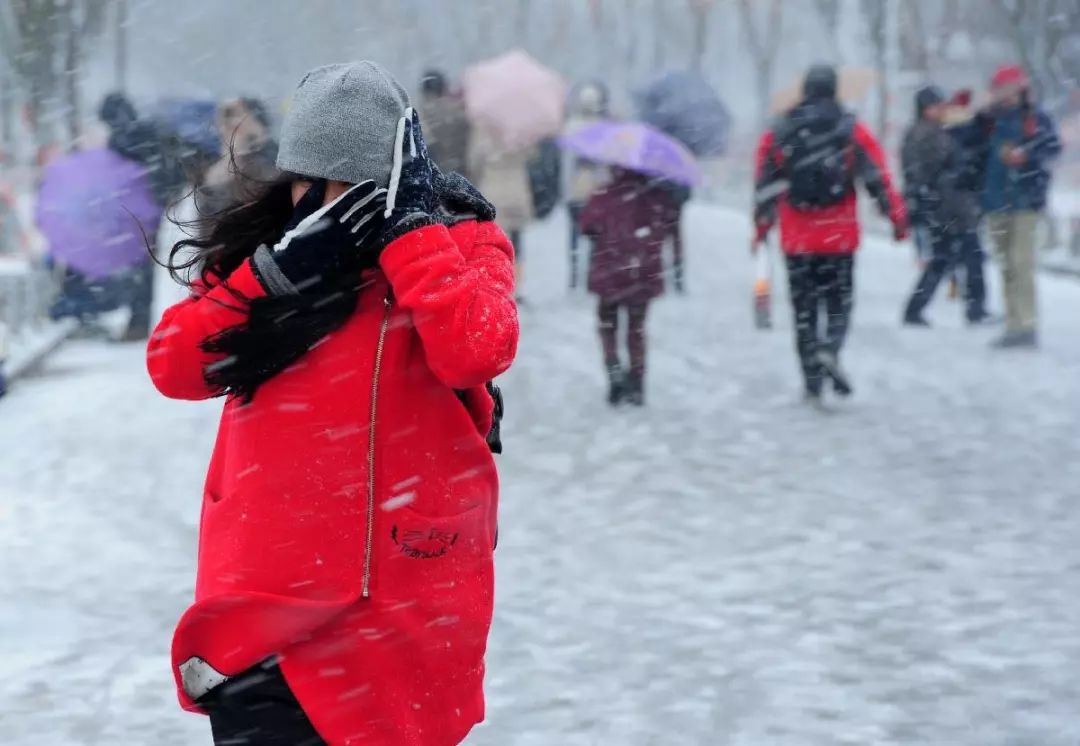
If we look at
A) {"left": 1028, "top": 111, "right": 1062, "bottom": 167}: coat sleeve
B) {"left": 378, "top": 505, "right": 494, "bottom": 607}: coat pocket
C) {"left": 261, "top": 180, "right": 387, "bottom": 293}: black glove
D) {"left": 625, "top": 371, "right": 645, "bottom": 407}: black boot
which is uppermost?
{"left": 261, "top": 180, "right": 387, "bottom": 293}: black glove

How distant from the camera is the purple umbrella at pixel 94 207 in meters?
11.8

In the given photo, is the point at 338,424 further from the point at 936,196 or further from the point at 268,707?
the point at 936,196

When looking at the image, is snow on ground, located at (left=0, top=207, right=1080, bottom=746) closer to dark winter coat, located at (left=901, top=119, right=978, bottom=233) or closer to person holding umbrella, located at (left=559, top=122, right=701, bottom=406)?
person holding umbrella, located at (left=559, top=122, right=701, bottom=406)

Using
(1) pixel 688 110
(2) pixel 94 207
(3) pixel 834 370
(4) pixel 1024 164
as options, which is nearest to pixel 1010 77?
(4) pixel 1024 164

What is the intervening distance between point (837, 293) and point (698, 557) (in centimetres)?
330

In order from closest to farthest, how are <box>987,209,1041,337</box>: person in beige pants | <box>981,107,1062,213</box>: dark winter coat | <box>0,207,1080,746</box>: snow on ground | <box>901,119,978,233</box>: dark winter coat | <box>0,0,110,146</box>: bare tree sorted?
1. <box>0,207,1080,746</box>: snow on ground
2. <box>981,107,1062,213</box>: dark winter coat
3. <box>987,209,1041,337</box>: person in beige pants
4. <box>901,119,978,233</box>: dark winter coat
5. <box>0,0,110,146</box>: bare tree

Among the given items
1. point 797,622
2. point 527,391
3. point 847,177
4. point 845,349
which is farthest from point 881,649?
point 845,349

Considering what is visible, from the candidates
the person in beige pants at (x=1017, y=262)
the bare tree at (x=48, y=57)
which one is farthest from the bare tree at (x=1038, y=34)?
the bare tree at (x=48, y=57)

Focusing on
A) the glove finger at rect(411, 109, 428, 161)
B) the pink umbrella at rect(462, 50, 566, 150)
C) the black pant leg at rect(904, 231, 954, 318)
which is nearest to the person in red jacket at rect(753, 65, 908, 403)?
the black pant leg at rect(904, 231, 954, 318)

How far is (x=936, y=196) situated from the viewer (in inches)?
527

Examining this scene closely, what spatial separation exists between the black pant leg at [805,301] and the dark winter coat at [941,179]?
4.24 meters

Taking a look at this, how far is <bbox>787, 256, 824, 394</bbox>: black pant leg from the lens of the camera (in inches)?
368

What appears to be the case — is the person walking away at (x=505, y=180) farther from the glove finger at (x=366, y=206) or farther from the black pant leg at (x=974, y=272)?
the glove finger at (x=366, y=206)

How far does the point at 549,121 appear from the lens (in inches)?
646
